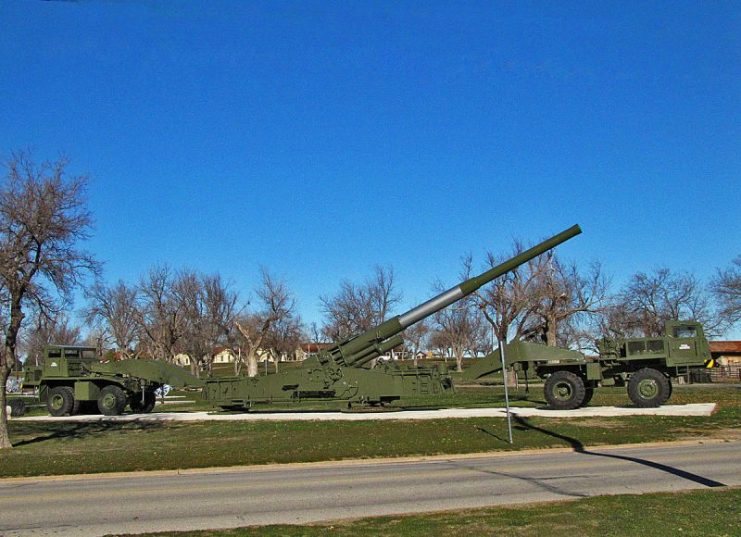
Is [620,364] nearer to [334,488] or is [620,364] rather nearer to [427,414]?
[427,414]

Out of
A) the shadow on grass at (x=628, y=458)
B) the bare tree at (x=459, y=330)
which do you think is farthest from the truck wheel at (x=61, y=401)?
the bare tree at (x=459, y=330)

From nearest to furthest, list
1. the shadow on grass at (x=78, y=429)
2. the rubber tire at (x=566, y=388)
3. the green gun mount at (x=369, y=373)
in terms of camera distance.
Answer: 1. the shadow on grass at (x=78, y=429)
2. the rubber tire at (x=566, y=388)
3. the green gun mount at (x=369, y=373)

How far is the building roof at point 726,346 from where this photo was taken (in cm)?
6394

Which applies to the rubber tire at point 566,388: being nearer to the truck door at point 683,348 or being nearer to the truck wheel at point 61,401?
the truck door at point 683,348

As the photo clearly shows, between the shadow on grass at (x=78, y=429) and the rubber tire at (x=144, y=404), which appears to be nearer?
the shadow on grass at (x=78, y=429)

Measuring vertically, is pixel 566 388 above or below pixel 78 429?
above

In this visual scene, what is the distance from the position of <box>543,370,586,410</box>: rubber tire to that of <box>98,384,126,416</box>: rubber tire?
15996 mm

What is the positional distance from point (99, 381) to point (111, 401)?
3.65 feet

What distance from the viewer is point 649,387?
78.5 feet

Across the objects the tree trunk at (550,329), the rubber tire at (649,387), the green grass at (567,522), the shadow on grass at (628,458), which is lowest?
the shadow on grass at (628,458)

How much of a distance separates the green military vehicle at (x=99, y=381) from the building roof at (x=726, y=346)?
51.5 meters

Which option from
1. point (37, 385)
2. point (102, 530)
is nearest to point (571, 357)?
point (102, 530)

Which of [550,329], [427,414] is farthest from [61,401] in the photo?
[550,329]

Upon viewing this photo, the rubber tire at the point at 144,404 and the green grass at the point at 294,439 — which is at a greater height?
the rubber tire at the point at 144,404
